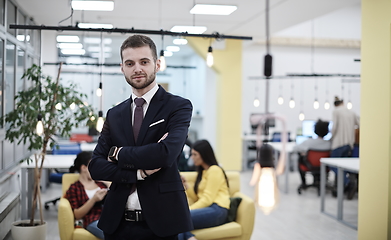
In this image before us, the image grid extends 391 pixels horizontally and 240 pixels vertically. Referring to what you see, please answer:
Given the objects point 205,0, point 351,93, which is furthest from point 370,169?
point 351,93

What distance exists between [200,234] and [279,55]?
30.5 feet

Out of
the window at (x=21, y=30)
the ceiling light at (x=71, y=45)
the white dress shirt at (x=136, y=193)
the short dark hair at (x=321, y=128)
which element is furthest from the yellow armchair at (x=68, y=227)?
the ceiling light at (x=71, y=45)

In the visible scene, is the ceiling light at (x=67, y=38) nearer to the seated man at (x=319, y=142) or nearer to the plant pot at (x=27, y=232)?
the seated man at (x=319, y=142)

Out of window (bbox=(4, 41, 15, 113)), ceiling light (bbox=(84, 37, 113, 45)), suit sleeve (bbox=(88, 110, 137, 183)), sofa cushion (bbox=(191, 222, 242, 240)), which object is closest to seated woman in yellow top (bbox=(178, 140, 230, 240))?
sofa cushion (bbox=(191, 222, 242, 240))

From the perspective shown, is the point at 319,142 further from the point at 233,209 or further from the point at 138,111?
the point at 138,111

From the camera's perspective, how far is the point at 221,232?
3.98 metres

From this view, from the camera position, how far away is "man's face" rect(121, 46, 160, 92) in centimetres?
196

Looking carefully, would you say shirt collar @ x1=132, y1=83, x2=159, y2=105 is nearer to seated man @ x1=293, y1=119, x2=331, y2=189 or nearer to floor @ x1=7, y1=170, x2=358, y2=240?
floor @ x1=7, y1=170, x2=358, y2=240

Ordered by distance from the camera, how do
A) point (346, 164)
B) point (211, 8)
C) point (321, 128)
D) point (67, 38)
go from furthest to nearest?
point (67, 38) < point (321, 128) < point (211, 8) < point (346, 164)

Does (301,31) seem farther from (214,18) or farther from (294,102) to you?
(214,18)

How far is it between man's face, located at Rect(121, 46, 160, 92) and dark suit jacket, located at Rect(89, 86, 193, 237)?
11 cm

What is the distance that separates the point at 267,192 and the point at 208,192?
249 centimetres

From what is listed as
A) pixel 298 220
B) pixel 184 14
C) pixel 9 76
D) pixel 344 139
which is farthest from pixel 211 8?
pixel 344 139

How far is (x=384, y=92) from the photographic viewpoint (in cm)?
394
